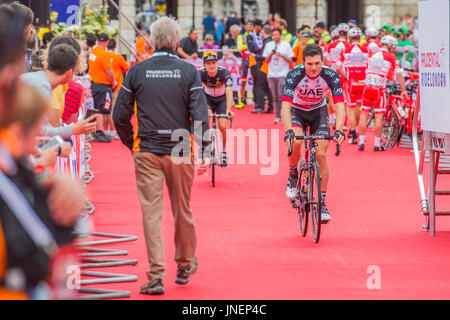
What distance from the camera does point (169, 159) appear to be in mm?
6863

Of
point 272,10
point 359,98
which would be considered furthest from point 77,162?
point 272,10

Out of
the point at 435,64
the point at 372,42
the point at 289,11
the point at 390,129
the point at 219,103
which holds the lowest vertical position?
the point at 390,129

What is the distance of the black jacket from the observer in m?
6.82

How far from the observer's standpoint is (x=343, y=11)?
44.2m

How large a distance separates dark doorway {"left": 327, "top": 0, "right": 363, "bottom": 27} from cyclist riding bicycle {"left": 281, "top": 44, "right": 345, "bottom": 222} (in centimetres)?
3006

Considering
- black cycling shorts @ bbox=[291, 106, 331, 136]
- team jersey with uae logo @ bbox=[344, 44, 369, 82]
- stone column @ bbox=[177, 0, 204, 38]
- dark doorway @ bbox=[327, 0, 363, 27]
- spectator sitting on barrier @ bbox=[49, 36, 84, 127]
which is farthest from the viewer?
dark doorway @ bbox=[327, 0, 363, 27]

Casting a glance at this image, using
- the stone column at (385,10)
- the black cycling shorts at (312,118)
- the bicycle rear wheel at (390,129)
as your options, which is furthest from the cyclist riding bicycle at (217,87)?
the stone column at (385,10)

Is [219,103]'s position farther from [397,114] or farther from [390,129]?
[390,129]

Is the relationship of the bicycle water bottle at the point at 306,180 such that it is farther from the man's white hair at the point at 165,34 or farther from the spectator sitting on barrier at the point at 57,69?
the spectator sitting on barrier at the point at 57,69

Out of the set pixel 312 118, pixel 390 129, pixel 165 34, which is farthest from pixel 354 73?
pixel 165 34

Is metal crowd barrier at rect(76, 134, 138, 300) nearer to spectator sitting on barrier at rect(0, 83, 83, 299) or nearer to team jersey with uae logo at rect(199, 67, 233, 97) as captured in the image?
spectator sitting on barrier at rect(0, 83, 83, 299)

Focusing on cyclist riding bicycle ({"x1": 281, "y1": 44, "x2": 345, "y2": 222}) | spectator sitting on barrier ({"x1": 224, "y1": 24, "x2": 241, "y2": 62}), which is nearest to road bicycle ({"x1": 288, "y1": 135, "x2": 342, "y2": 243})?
cyclist riding bicycle ({"x1": 281, "y1": 44, "x2": 345, "y2": 222})

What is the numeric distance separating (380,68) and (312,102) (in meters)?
7.87

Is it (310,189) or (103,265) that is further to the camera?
(310,189)
